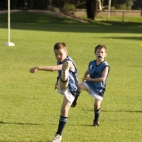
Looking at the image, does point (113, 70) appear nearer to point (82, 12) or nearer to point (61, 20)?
point (61, 20)

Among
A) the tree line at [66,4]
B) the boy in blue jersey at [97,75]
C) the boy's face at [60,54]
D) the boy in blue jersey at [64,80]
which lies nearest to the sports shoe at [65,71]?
the boy in blue jersey at [64,80]

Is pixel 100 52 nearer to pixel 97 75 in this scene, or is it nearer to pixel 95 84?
pixel 97 75

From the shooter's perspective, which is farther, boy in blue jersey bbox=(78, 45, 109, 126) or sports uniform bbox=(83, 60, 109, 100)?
sports uniform bbox=(83, 60, 109, 100)

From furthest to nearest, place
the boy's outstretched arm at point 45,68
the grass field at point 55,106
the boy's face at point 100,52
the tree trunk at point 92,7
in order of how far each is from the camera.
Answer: the tree trunk at point 92,7
the boy's face at point 100,52
the grass field at point 55,106
the boy's outstretched arm at point 45,68

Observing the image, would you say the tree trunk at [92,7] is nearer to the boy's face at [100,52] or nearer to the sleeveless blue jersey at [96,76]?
the sleeveless blue jersey at [96,76]

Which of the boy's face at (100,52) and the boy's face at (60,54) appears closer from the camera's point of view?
the boy's face at (60,54)

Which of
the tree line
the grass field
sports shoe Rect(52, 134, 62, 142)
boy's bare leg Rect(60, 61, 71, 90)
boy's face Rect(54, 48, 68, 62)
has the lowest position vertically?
the tree line

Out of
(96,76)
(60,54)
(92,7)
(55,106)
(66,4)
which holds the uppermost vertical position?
(60,54)

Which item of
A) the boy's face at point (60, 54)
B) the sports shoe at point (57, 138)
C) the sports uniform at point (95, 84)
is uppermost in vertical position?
the boy's face at point (60, 54)

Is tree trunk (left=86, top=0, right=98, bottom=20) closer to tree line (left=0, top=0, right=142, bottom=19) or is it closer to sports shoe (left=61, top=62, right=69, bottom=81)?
tree line (left=0, top=0, right=142, bottom=19)

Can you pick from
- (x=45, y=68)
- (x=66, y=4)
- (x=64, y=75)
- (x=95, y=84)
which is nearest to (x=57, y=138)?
(x=64, y=75)

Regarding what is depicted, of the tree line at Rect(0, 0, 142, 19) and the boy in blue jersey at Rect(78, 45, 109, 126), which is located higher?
the boy in blue jersey at Rect(78, 45, 109, 126)

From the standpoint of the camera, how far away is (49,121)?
31.7ft

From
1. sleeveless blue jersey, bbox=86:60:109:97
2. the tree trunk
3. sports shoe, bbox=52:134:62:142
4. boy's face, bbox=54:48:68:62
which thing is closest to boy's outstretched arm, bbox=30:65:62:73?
boy's face, bbox=54:48:68:62
